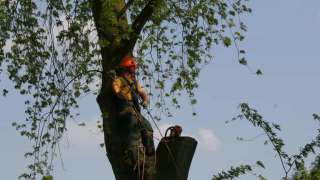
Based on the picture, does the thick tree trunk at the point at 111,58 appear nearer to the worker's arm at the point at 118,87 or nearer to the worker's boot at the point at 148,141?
the worker's arm at the point at 118,87

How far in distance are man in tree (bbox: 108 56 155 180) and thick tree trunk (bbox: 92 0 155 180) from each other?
0.5 inches

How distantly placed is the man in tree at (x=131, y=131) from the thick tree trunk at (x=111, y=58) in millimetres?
13

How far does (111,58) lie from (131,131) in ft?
3.20

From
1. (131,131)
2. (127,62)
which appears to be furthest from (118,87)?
(131,131)

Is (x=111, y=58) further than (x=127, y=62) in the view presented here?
Yes

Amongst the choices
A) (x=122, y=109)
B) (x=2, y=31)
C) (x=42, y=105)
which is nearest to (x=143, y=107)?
(x=122, y=109)

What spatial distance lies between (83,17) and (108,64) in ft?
2.54

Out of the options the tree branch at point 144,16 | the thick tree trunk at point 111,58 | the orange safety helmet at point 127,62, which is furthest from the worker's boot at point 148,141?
the tree branch at point 144,16

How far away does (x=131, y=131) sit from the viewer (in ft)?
28.7

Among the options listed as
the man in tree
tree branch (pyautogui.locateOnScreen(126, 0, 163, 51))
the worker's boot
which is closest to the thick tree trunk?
the man in tree

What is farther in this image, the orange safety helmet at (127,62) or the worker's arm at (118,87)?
the orange safety helmet at (127,62)

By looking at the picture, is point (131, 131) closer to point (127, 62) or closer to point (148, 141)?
point (148, 141)

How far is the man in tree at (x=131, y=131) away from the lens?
867 cm

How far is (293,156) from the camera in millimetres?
9258
